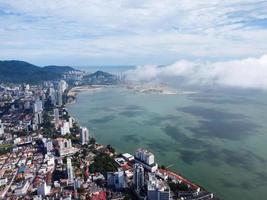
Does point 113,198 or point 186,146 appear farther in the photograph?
point 186,146

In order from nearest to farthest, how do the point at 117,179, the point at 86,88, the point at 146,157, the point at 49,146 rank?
1. the point at 117,179
2. the point at 146,157
3. the point at 49,146
4. the point at 86,88

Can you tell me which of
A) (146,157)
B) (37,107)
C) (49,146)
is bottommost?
(49,146)

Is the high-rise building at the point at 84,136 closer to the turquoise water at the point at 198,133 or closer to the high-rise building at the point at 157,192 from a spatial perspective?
the turquoise water at the point at 198,133

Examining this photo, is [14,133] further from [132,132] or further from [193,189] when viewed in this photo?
[193,189]

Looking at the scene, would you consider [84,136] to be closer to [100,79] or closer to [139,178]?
[139,178]

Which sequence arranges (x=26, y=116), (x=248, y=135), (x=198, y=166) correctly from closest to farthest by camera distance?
(x=198, y=166) → (x=248, y=135) → (x=26, y=116)

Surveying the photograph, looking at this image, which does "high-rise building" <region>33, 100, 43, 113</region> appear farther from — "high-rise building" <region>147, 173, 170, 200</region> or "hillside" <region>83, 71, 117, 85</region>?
"hillside" <region>83, 71, 117, 85</region>

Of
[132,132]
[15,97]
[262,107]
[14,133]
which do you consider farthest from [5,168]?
[262,107]

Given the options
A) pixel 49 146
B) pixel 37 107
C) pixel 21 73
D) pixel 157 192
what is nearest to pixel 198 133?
pixel 49 146

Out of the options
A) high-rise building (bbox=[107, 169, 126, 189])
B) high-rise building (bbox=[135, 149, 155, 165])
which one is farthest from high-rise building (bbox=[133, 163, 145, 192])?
high-rise building (bbox=[135, 149, 155, 165])
